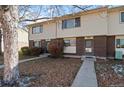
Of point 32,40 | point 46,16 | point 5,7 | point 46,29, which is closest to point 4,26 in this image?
point 5,7

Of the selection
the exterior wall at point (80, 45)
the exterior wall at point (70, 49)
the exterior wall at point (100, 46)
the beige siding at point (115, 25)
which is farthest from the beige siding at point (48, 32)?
the beige siding at point (115, 25)

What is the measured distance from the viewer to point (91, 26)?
75.6 feet

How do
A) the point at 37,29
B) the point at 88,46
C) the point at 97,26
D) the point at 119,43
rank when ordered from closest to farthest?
the point at 119,43, the point at 97,26, the point at 88,46, the point at 37,29

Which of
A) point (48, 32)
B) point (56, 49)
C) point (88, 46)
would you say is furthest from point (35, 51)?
point (88, 46)

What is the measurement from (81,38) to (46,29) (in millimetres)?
7467

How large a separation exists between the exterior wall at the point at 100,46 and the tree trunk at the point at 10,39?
538 inches

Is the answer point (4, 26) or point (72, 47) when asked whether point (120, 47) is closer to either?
point (72, 47)

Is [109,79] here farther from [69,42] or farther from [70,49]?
[69,42]

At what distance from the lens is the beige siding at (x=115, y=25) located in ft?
69.2

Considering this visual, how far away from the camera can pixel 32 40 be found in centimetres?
3350

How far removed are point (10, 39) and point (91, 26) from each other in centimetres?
1440

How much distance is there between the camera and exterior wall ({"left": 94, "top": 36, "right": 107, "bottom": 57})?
22083mm

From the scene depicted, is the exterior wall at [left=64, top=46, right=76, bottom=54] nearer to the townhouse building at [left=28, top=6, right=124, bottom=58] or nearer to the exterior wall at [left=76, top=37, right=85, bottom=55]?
the townhouse building at [left=28, top=6, right=124, bottom=58]

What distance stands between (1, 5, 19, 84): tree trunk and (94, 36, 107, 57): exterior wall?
44.8 ft
